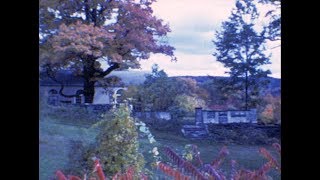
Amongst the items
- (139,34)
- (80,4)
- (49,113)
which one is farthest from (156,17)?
(49,113)

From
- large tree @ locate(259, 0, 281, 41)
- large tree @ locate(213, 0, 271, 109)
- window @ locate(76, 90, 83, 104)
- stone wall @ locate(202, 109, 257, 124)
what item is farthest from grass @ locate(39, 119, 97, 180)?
large tree @ locate(259, 0, 281, 41)

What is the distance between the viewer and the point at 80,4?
8.48ft

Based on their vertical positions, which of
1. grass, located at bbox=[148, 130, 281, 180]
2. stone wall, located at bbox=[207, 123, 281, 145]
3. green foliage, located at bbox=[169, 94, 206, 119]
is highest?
green foliage, located at bbox=[169, 94, 206, 119]

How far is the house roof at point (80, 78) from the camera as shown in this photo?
8.24 ft

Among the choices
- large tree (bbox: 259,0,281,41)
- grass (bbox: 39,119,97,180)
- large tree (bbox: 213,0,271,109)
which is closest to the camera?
large tree (bbox: 259,0,281,41)

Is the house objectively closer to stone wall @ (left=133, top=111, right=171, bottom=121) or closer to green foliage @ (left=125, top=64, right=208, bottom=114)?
green foliage @ (left=125, top=64, right=208, bottom=114)

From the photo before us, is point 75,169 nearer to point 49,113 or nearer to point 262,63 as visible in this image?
point 49,113

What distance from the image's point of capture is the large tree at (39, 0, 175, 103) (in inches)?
102

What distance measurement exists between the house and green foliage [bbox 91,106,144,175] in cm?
12

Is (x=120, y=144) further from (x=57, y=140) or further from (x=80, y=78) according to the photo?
(x=80, y=78)

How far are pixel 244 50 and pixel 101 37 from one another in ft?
3.06

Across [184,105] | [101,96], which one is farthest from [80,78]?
[184,105]
